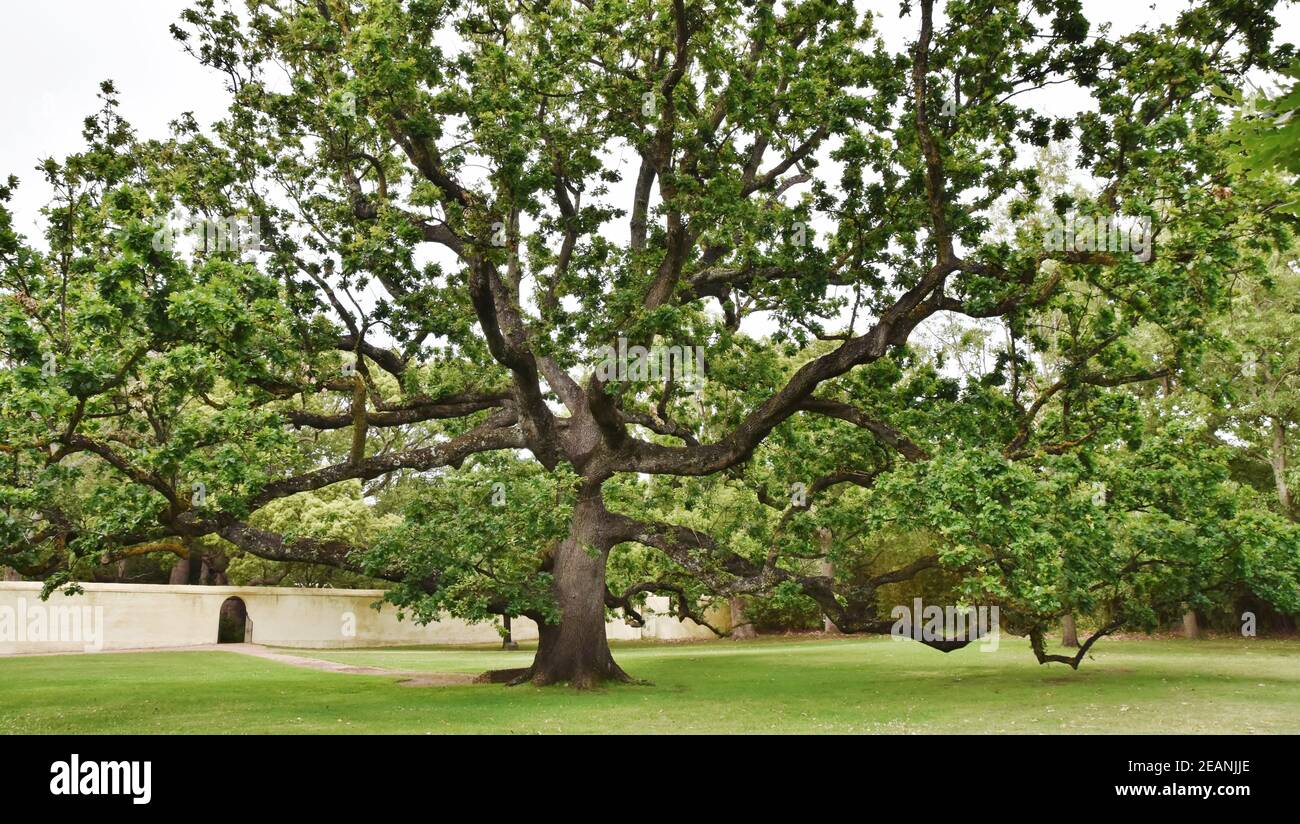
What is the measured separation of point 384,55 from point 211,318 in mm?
4562

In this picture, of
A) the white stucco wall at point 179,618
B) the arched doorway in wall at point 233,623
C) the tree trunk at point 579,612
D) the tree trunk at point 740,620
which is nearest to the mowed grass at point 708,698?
the tree trunk at point 579,612

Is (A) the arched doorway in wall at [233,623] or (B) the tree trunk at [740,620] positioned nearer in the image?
(A) the arched doorway in wall at [233,623]

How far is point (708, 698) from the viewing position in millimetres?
16250

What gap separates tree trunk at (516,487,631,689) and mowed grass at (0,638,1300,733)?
2.54ft

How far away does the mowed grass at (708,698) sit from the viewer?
1187 cm

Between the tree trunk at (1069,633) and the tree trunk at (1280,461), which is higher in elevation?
the tree trunk at (1280,461)

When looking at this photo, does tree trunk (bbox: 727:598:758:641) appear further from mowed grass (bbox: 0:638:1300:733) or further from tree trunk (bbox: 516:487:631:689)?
tree trunk (bbox: 516:487:631:689)

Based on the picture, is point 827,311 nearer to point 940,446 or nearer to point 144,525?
point 940,446

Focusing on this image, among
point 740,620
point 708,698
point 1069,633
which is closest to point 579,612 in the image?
point 708,698

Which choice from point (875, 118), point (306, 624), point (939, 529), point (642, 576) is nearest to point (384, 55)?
point (875, 118)

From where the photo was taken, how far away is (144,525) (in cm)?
1303

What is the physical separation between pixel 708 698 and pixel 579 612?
352 centimetres

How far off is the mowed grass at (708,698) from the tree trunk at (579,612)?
0.77 m

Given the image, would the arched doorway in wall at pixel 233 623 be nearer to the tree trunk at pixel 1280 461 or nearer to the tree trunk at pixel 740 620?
the tree trunk at pixel 740 620
